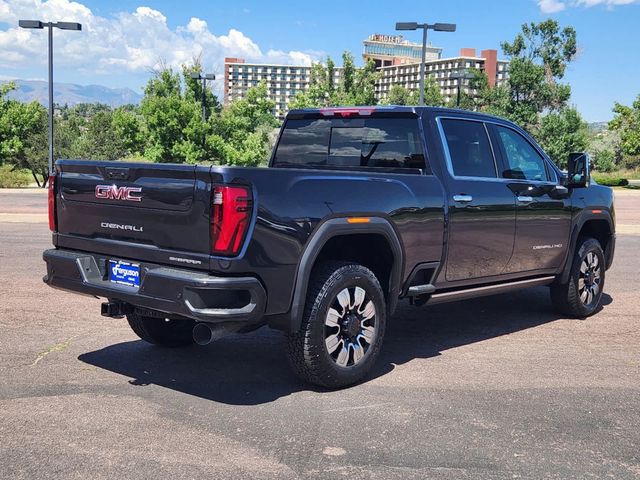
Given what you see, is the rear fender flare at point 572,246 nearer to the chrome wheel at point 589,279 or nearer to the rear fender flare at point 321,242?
the chrome wheel at point 589,279

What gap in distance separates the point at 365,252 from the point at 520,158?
7.52 feet

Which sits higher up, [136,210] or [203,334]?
[136,210]

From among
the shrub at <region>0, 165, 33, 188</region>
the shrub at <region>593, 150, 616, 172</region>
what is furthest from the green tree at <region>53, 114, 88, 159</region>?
the shrub at <region>593, 150, 616, 172</region>

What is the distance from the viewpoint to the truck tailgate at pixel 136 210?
4359mm

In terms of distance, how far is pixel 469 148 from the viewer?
626cm

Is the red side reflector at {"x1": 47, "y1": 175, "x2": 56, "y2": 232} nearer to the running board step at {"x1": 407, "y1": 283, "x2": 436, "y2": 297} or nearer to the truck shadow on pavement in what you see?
the truck shadow on pavement

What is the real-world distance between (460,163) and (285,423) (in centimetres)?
287

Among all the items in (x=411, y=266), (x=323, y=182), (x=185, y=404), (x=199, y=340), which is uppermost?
(x=323, y=182)

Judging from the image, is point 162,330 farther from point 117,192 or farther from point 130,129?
point 130,129

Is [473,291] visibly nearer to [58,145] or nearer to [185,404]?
[185,404]

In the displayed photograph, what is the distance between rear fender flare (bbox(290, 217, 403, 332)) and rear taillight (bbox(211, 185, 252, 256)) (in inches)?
20.8

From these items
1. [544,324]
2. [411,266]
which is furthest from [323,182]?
[544,324]

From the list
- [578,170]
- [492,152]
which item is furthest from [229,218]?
[578,170]

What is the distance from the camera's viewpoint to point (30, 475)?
3.55 m
